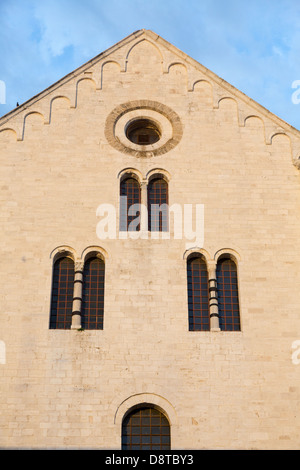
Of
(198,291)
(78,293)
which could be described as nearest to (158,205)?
(198,291)

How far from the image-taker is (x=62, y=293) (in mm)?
23609

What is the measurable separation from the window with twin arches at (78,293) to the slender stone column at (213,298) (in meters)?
3.30

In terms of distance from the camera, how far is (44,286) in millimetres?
23312

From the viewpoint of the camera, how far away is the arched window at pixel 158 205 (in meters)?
24.8

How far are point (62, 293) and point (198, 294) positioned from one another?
420cm

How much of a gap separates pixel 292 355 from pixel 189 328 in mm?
3131

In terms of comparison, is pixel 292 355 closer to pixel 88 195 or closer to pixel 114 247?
pixel 114 247

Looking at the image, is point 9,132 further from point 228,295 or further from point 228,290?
point 228,295

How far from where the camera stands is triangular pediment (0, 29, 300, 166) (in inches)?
1042

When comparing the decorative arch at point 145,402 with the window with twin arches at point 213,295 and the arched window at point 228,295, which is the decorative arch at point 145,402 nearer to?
the window with twin arches at point 213,295

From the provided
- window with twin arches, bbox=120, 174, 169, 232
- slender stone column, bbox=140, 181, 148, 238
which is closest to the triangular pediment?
window with twin arches, bbox=120, 174, 169, 232
